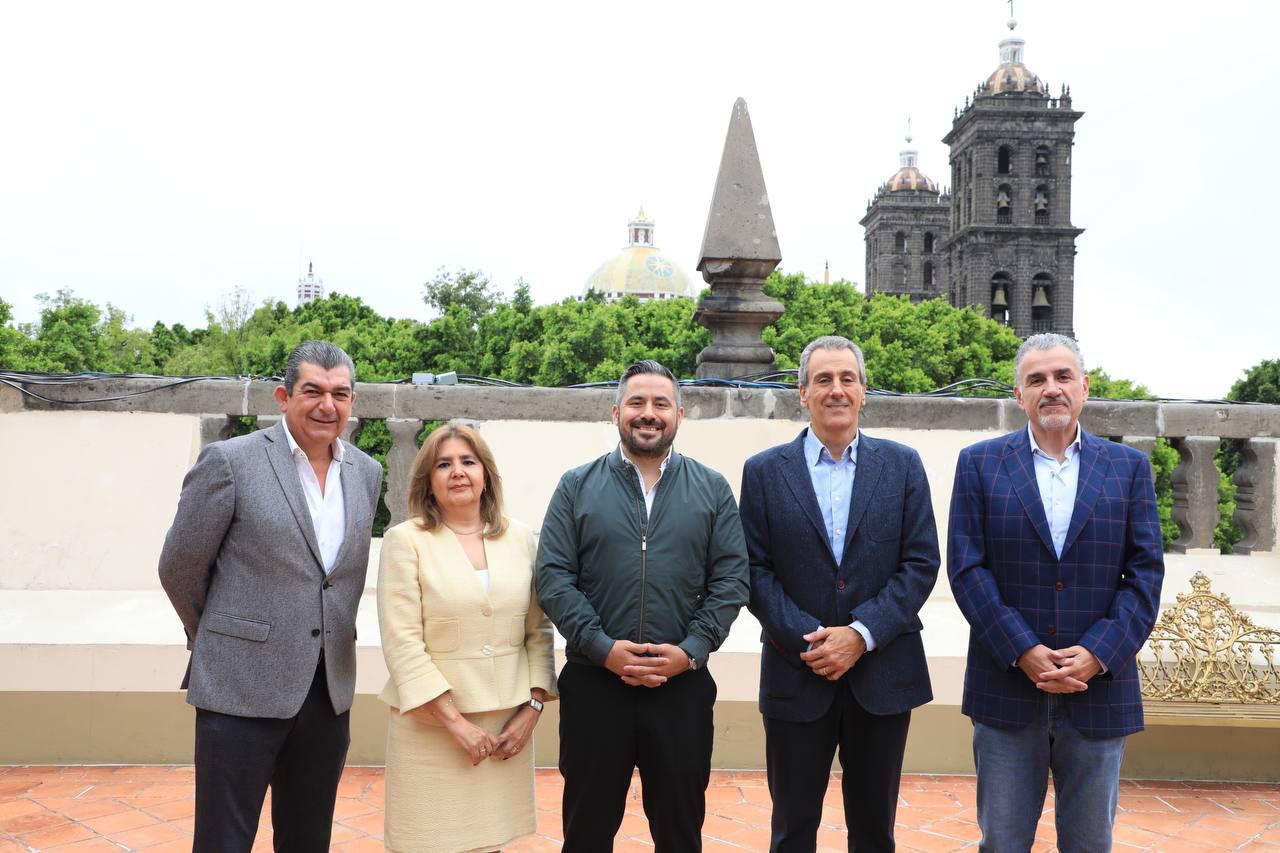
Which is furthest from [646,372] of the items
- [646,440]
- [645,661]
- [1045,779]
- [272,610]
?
[1045,779]

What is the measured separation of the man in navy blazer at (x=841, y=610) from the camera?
10.2 feet

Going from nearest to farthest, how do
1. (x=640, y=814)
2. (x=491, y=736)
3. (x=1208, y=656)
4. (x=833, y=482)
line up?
(x=491, y=736), (x=833, y=482), (x=640, y=814), (x=1208, y=656)

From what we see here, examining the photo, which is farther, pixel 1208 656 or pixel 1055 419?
pixel 1208 656

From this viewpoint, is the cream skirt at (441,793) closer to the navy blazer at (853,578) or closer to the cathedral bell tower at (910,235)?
the navy blazer at (853,578)

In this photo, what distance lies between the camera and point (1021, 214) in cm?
5934

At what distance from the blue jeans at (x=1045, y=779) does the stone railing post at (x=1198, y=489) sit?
7.60 feet

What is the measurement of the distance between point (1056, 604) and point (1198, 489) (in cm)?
240

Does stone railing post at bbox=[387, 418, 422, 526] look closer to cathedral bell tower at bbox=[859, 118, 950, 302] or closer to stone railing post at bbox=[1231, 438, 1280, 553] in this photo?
stone railing post at bbox=[1231, 438, 1280, 553]

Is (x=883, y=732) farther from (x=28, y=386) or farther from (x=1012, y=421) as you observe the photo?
(x=28, y=386)

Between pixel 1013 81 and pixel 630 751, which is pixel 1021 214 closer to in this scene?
pixel 1013 81

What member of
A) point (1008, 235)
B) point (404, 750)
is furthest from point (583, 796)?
point (1008, 235)

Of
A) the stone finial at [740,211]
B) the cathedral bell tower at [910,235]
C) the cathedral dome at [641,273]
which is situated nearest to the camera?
the stone finial at [740,211]

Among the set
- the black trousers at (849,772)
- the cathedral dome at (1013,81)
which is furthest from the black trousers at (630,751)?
the cathedral dome at (1013,81)

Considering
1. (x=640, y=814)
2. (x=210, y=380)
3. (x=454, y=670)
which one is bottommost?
(x=640, y=814)
